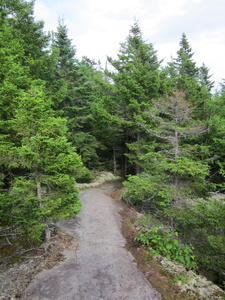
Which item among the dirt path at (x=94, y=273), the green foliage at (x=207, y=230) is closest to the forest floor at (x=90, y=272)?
the dirt path at (x=94, y=273)

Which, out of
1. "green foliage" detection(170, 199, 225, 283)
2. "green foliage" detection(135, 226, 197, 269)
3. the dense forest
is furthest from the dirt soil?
"green foliage" detection(170, 199, 225, 283)

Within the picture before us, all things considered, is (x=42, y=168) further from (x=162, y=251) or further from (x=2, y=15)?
(x=2, y=15)

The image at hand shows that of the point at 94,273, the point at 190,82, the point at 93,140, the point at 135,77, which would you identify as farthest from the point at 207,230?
the point at 190,82

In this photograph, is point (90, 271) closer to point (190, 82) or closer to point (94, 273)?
point (94, 273)

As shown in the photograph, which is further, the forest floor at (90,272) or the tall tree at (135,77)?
the tall tree at (135,77)

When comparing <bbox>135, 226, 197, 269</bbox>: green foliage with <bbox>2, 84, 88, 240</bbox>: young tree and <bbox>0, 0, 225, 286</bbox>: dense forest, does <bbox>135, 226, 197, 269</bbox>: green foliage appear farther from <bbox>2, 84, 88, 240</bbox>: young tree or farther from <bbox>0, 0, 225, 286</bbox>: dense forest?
<bbox>2, 84, 88, 240</bbox>: young tree

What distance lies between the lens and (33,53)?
40.9 ft

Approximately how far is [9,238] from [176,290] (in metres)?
6.23

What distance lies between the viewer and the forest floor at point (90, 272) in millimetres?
4695

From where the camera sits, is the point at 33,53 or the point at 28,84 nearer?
the point at 28,84

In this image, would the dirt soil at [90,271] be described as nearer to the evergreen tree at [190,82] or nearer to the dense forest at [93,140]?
the dense forest at [93,140]

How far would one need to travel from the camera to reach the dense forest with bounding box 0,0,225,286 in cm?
587

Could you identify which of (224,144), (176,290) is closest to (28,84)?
(176,290)

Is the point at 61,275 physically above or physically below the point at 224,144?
below
